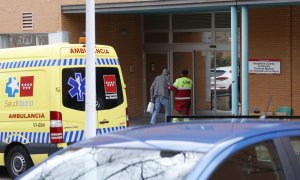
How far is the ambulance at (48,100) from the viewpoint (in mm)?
10898

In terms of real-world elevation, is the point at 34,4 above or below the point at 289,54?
above

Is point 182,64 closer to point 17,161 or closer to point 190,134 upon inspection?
point 17,161

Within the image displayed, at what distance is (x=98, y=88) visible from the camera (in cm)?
1160

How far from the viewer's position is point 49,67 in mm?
10922

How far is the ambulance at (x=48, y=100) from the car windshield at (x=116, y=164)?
6.53m

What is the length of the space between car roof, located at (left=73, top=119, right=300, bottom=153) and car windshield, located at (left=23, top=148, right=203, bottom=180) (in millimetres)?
54

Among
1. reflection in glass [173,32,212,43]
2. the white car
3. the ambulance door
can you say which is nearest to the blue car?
the ambulance door

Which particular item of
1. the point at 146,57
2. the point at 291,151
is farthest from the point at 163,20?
the point at 291,151

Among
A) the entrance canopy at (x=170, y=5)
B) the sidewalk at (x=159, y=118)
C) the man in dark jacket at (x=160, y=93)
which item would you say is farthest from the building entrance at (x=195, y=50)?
the entrance canopy at (x=170, y=5)

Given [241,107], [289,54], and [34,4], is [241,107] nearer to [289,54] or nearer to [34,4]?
[289,54]

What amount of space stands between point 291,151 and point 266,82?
14.5 m

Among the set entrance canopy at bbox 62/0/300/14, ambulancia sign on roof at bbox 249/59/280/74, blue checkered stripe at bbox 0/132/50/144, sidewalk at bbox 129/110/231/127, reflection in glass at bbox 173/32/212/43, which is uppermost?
entrance canopy at bbox 62/0/300/14

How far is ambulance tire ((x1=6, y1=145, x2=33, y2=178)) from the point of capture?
36.8ft

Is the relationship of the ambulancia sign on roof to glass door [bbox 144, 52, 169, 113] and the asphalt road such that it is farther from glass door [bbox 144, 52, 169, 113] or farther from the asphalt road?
the asphalt road
